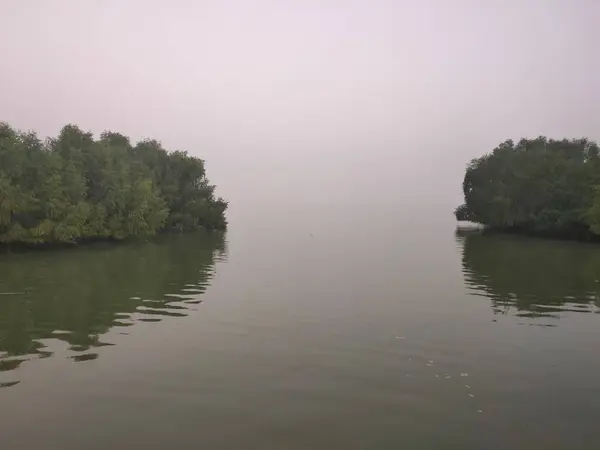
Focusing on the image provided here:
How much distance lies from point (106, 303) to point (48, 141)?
37.6 meters

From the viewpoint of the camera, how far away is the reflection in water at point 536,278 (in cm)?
2219

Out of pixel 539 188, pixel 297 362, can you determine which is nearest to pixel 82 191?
pixel 297 362

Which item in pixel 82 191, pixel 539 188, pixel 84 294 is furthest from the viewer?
pixel 539 188

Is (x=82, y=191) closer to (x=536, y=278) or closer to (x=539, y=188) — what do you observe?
(x=536, y=278)

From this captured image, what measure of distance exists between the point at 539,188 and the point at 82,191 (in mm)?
55340

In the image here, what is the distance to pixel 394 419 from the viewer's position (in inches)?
398

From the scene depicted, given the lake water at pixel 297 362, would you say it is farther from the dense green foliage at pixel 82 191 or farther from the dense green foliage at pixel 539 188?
the dense green foliage at pixel 539 188

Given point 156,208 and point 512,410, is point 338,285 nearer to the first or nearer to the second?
point 512,410

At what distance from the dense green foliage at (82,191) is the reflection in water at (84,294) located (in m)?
3.08

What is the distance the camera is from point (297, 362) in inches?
546

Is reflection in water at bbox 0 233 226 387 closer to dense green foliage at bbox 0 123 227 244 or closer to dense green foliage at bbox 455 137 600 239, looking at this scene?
dense green foliage at bbox 0 123 227 244

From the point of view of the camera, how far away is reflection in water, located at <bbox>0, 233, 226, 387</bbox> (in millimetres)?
15945

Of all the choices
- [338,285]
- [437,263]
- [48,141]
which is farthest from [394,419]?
[48,141]

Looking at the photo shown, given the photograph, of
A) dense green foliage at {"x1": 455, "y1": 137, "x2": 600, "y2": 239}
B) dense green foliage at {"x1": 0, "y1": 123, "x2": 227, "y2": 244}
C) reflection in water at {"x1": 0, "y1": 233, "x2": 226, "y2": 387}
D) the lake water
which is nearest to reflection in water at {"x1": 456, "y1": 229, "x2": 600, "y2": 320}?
the lake water
